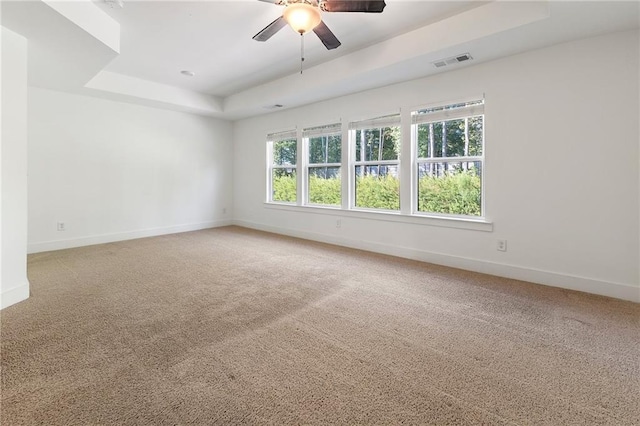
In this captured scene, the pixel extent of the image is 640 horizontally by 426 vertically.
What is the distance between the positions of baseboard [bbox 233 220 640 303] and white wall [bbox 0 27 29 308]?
386 centimetres

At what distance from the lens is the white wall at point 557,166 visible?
2.81 m

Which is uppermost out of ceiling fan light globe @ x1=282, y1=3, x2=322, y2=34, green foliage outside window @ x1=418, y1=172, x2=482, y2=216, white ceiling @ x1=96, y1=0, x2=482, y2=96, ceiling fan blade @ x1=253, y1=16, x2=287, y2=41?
white ceiling @ x1=96, y1=0, x2=482, y2=96

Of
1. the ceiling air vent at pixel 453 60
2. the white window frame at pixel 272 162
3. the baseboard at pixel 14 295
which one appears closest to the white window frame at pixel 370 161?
the ceiling air vent at pixel 453 60

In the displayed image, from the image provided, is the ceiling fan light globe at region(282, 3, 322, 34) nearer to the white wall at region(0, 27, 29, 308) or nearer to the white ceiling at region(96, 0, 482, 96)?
the white ceiling at region(96, 0, 482, 96)

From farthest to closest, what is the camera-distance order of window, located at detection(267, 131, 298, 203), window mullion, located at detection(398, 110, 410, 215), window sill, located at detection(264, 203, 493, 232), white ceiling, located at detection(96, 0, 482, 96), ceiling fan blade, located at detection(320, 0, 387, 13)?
window, located at detection(267, 131, 298, 203), window mullion, located at detection(398, 110, 410, 215), window sill, located at detection(264, 203, 493, 232), white ceiling, located at detection(96, 0, 482, 96), ceiling fan blade, located at detection(320, 0, 387, 13)

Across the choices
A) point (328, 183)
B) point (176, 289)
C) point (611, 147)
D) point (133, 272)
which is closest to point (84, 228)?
point (133, 272)

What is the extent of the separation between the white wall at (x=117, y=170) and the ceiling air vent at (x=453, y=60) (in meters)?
4.91

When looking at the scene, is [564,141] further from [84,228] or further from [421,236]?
[84,228]

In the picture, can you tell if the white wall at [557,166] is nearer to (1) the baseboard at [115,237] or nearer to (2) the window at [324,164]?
(2) the window at [324,164]

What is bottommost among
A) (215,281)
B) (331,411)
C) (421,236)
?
(331,411)

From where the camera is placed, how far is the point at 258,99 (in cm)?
539

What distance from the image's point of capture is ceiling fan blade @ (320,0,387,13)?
2.28 metres

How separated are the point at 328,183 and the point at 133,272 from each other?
10.7ft

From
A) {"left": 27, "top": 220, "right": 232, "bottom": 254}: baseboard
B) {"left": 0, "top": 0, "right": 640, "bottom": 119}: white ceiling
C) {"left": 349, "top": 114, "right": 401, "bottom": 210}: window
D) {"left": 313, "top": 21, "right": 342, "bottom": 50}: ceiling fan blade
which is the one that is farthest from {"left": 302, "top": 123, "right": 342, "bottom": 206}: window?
{"left": 27, "top": 220, "right": 232, "bottom": 254}: baseboard
